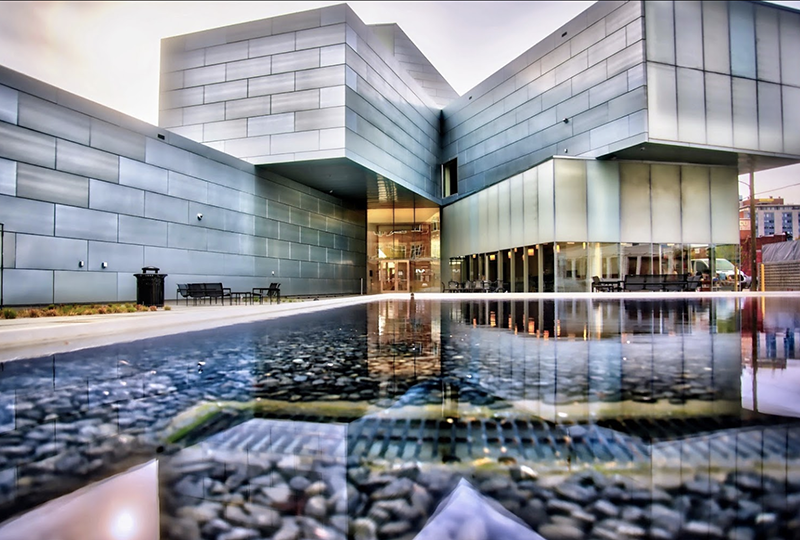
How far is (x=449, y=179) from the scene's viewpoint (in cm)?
3794

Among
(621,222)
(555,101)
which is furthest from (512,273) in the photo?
(555,101)

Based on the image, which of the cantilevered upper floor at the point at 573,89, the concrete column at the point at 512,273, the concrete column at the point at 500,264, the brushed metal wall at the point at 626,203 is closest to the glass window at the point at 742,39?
the cantilevered upper floor at the point at 573,89

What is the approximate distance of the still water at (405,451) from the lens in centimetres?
129

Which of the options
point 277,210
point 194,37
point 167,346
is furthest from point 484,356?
point 194,37

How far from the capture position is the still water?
129 cm

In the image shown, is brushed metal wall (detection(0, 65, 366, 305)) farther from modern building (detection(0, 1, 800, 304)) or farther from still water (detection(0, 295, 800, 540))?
still water (detection(0, 295, 800, 540))

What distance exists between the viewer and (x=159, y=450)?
1.91 m

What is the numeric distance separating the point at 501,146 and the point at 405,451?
32.0 meters

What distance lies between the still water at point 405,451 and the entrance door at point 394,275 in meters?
33.9

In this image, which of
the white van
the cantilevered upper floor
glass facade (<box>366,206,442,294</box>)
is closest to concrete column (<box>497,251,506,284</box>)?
the cantilevered upper floor

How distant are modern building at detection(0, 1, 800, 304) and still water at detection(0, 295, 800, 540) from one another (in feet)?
52.2

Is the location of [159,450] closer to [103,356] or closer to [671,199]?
[103,356]

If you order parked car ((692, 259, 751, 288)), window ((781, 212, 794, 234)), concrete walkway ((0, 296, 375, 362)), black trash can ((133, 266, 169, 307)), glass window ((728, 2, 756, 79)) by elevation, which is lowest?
concrete walkway ((0, 296, 375, 362))

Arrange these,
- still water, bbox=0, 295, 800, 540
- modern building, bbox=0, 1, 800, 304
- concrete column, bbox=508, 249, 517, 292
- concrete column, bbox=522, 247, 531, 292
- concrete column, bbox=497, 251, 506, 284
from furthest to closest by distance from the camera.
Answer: concrete column, bbox=497, 251, 506, 284
concrete column, bbox=508, 249, 517, 292
concrete column, bbox=522, 247, 531, 292
modern building, bbox=0, 1, 800, 304
still water, bbox=0, 295, 800, 540
